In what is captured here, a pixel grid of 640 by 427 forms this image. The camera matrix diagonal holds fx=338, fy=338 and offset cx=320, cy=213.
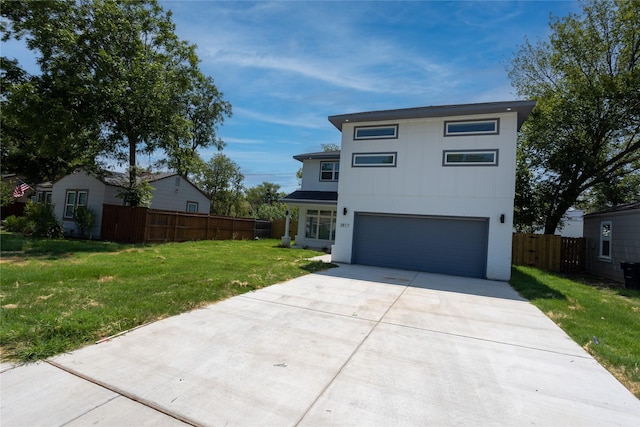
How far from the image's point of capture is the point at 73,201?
Result: 1984 centimetres

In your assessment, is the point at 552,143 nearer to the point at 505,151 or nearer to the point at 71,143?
the point at 505,151

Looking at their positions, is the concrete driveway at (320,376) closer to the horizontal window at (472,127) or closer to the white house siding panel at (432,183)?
the white house siding panel at (432,183)

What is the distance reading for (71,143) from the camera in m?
16.9

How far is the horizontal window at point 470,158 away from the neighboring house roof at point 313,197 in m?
7.03

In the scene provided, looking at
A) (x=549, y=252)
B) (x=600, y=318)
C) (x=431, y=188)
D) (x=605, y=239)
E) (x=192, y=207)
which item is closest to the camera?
(x=600, y=318)

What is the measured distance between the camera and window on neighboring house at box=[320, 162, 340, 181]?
19453mm

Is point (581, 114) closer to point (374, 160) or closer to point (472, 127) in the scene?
point (472, 127)

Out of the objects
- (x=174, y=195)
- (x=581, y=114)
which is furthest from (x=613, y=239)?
(x=174, y=195)

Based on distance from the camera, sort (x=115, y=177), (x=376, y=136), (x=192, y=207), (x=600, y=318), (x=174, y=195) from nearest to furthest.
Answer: (x=600, y=318), (x=376, y=136), (x=115, y=177), (x=174, y=195), (x=192, y=207)

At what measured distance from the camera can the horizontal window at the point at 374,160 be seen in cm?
1253

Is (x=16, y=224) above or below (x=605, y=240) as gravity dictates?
below

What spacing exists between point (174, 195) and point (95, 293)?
1734 cm

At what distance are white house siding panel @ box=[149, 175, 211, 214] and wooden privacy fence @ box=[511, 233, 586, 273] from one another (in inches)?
768

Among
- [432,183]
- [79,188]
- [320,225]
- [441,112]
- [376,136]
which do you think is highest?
[441,112]
